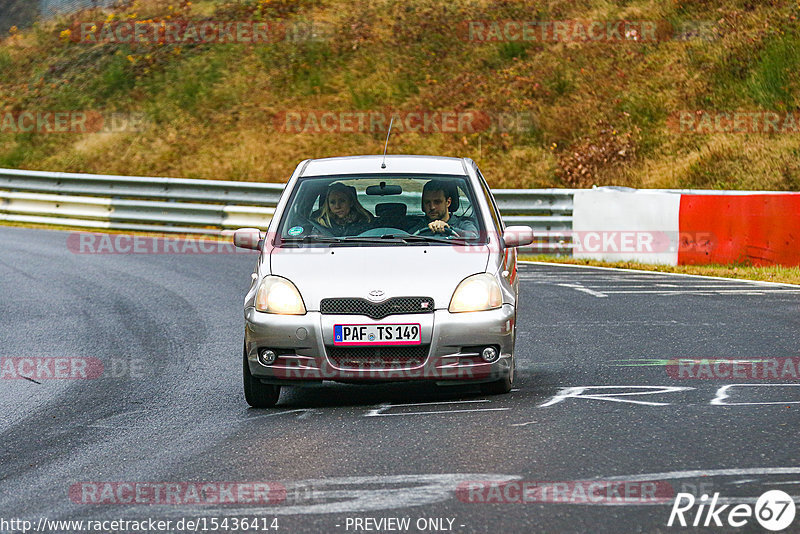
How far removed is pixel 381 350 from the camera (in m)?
7.41

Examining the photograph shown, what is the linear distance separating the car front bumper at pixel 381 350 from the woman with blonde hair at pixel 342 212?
115 cm

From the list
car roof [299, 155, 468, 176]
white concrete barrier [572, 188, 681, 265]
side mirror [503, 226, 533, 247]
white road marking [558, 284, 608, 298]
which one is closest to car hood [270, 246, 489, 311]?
side mirror [503, 226, 533, 247]

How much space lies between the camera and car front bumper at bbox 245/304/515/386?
7.41 m

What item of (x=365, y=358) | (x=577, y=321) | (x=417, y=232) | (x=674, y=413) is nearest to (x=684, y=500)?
(x=674, y=413)

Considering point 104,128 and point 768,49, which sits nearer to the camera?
point 768,49

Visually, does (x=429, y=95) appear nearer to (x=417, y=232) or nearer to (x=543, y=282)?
(x=543, y=282)

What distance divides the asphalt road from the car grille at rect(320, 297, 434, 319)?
0.66m

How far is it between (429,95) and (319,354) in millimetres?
23644

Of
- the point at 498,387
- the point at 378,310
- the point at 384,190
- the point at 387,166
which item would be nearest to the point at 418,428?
the point at 378,310

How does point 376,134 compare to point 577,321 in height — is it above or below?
above

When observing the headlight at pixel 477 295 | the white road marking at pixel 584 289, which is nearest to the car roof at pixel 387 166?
the headlight at pixel 477 295

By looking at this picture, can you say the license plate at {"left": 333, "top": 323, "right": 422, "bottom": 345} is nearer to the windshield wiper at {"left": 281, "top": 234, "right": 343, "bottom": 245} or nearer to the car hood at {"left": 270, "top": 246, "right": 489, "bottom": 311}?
the car hood at {"left": 270, "top": 246, "right": 489, "bottom": 311}

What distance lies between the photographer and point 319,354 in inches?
293

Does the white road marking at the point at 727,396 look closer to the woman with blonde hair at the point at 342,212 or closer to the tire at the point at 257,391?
the woman with blonde hair at the point at 342,212
